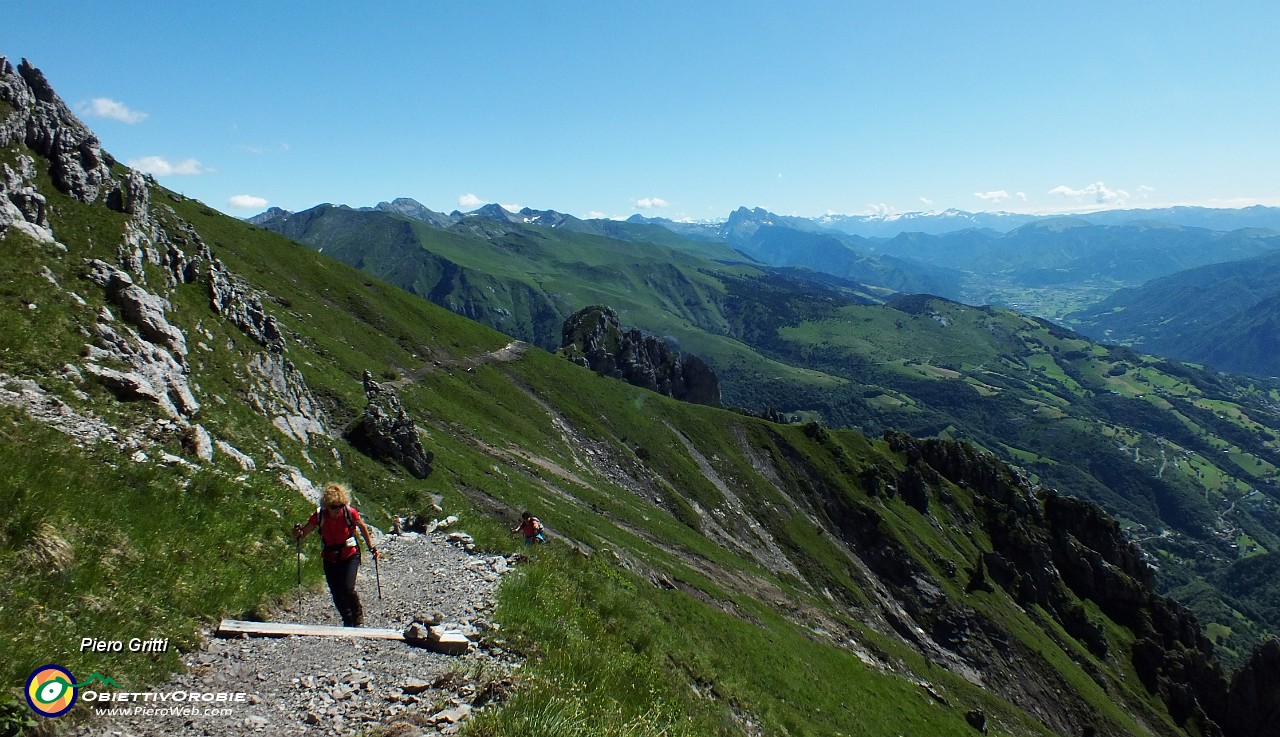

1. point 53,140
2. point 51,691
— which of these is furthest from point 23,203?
Answer: point 51,691

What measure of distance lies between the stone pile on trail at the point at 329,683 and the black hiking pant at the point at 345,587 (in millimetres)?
495

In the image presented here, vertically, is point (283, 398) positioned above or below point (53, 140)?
below

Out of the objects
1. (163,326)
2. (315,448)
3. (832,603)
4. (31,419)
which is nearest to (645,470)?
(832,603)

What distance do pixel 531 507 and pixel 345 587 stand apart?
4056 centimetres

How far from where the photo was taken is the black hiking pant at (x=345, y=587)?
11.0m

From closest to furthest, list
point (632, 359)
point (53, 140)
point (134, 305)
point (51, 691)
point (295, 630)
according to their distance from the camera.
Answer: point (51, 691)
point (295, 630)
point (134, 305)
point (53, 140)
point (632, 359)

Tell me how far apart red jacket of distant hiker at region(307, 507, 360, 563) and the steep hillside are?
1.39 metres

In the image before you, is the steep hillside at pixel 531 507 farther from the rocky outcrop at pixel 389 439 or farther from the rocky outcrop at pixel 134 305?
the rocky outcrop at pixel 389 439

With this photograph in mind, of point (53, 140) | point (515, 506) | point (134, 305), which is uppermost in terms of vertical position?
point (53, 140)

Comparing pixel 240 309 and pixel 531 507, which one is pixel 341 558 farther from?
pixel 531 507

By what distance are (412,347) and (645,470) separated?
150 ft

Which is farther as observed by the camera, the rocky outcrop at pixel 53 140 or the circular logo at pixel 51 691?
the rocky outcrop at pixel 53 140

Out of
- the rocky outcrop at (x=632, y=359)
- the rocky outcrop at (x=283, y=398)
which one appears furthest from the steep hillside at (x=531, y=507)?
the rocky outcrop at (x=632, y=359)

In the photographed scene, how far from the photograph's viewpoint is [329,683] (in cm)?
862
